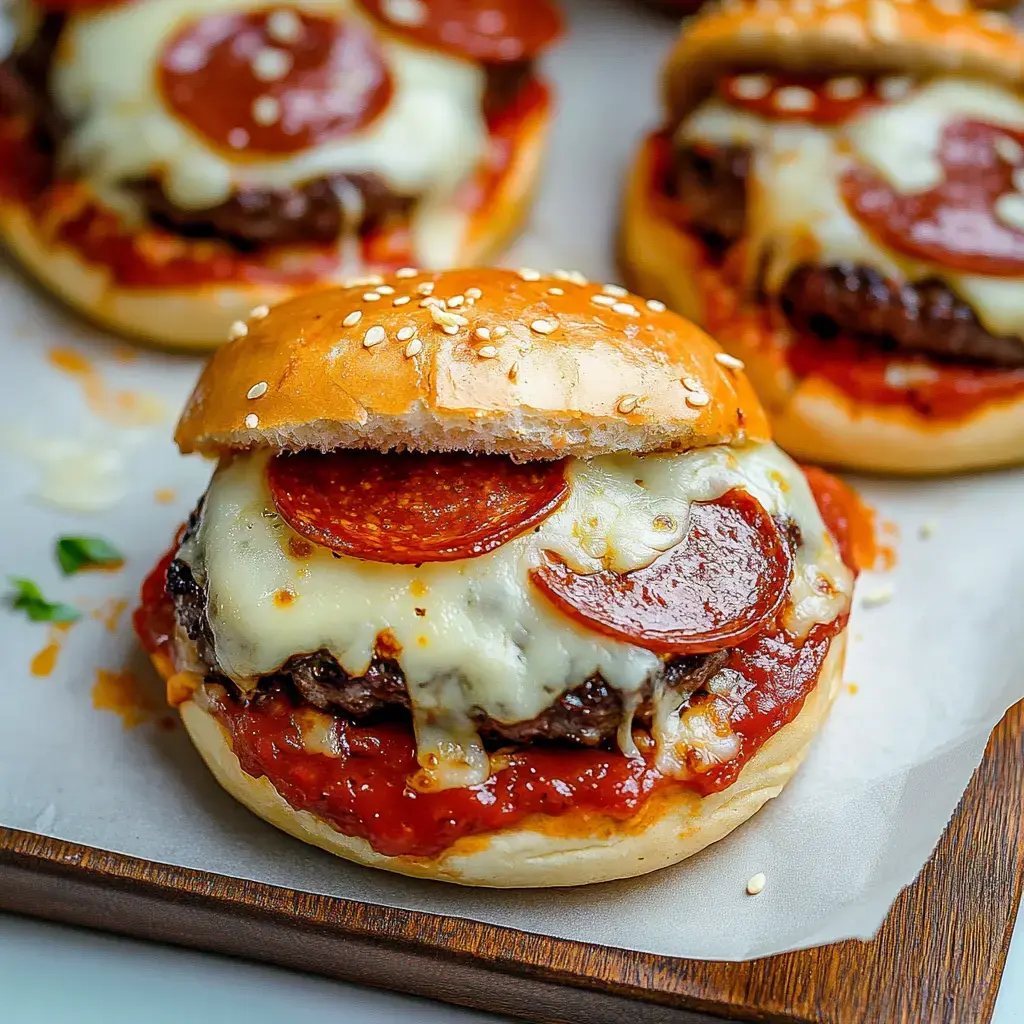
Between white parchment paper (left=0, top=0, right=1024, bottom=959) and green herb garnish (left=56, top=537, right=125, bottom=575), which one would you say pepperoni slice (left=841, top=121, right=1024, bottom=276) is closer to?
white parchment paper (left=0, top=0, right=1024, bottom=959)

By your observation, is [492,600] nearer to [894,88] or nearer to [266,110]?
[266,110]

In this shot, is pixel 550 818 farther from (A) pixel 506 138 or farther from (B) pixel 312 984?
(A) pixel 506 138

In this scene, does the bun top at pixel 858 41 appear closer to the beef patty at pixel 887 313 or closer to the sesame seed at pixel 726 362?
the beef patty at pixel 887 313

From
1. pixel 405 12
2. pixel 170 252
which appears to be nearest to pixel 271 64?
pixel 405 12

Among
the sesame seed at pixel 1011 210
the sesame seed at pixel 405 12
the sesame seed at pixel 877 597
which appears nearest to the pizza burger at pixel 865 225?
the sesame seed at pixel 1011 210

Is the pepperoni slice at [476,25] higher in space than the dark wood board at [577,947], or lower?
higher

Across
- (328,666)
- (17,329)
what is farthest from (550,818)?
(17,329)
